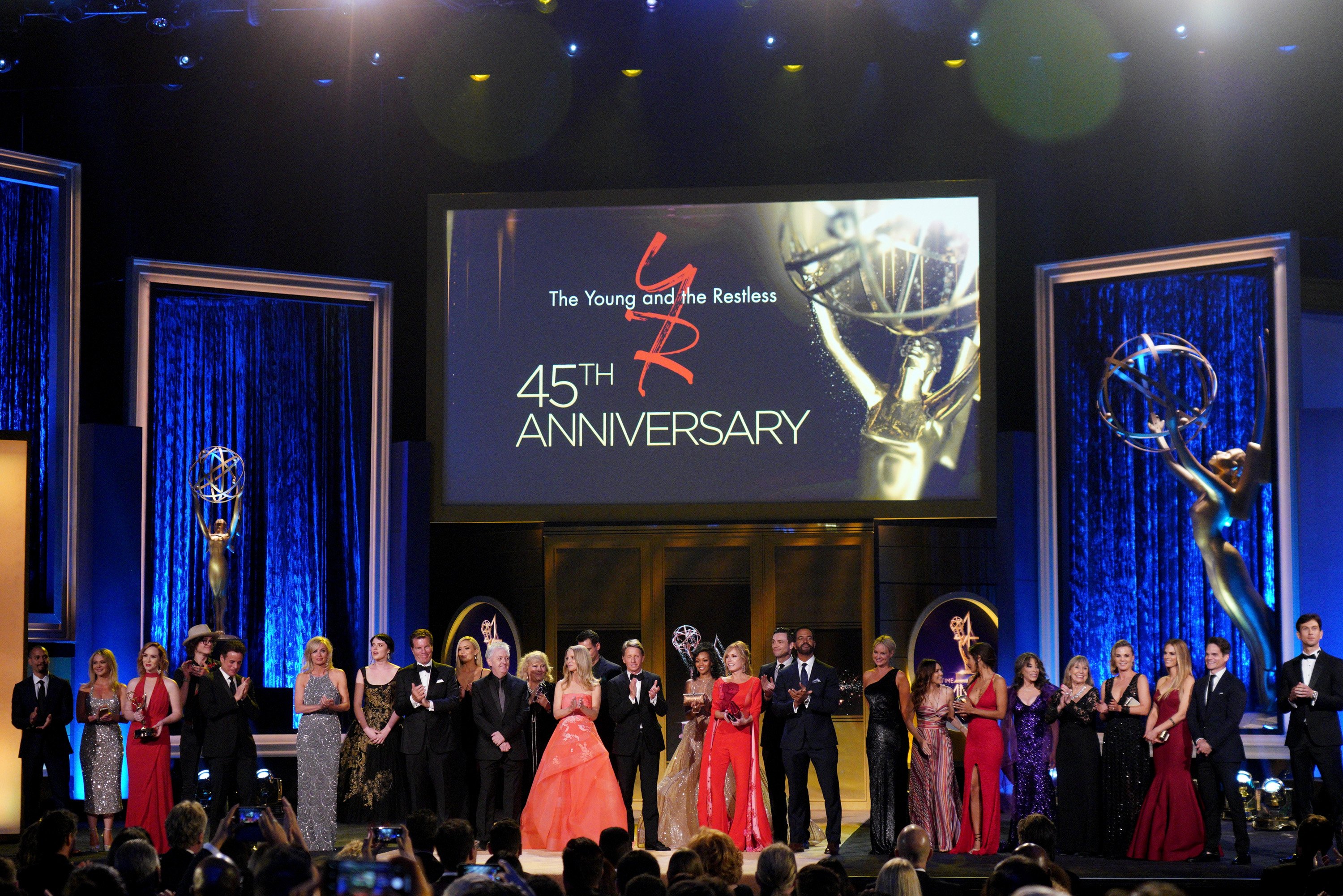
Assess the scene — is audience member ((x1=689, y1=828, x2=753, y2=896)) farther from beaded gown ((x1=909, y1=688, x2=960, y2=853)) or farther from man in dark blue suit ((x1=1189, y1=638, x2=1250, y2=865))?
man in dark blue suit ((x1=1189, y1=638, x2=1250, y2=865))

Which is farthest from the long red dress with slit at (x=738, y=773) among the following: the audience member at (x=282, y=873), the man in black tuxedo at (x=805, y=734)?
the audience member at (x=282, y=873)

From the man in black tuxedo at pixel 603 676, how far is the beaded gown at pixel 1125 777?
2814 millimetres

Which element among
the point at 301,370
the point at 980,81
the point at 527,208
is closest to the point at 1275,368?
the point at 980,81

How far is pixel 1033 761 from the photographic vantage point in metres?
8.10

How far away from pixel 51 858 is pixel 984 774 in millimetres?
5338

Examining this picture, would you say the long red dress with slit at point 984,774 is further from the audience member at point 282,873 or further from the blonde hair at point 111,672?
the audience member at point 282,873

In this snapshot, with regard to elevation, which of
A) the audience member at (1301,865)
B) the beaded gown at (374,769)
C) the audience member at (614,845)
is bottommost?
the beaded gown at (374,769)

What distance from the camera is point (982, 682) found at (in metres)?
8.17

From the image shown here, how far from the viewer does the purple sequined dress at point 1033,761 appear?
8.09 m

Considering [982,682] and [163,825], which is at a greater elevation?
[982,682]

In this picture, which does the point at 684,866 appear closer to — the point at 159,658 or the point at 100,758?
the point at 159,658

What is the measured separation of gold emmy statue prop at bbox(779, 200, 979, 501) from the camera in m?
9.93

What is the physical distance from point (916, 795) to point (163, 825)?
4384mm

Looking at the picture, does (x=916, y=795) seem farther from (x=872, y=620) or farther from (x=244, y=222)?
(x=244, y=222)
